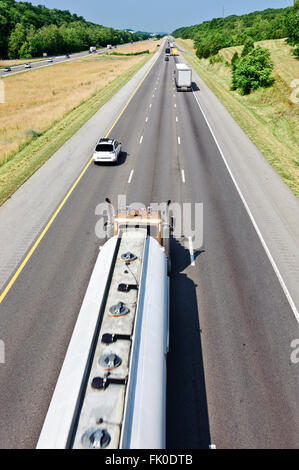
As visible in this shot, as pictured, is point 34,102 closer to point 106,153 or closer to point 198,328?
point 106,153

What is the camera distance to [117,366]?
614 centimetres

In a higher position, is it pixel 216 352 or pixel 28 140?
pixel 28 140

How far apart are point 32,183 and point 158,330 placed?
17599mm

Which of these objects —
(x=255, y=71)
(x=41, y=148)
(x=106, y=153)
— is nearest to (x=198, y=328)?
(x=106, y=153)

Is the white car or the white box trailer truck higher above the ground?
the white box trailer truck

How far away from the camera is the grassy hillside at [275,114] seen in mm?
24348

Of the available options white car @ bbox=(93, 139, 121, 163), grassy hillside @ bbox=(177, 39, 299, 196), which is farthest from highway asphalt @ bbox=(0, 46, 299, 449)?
grassy hillside @ bbox=(177, 39, 299, 196)

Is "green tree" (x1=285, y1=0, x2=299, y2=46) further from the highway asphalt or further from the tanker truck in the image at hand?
the tanker truck

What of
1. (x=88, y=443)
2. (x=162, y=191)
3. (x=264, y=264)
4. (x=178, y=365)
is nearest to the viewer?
(x=88, y=443)

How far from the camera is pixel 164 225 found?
468 inches

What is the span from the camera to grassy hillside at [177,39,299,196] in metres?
24.3

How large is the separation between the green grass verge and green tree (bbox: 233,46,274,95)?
21.6 metres

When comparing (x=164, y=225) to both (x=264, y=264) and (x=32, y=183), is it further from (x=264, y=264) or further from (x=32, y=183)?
(x=32, y=183)
